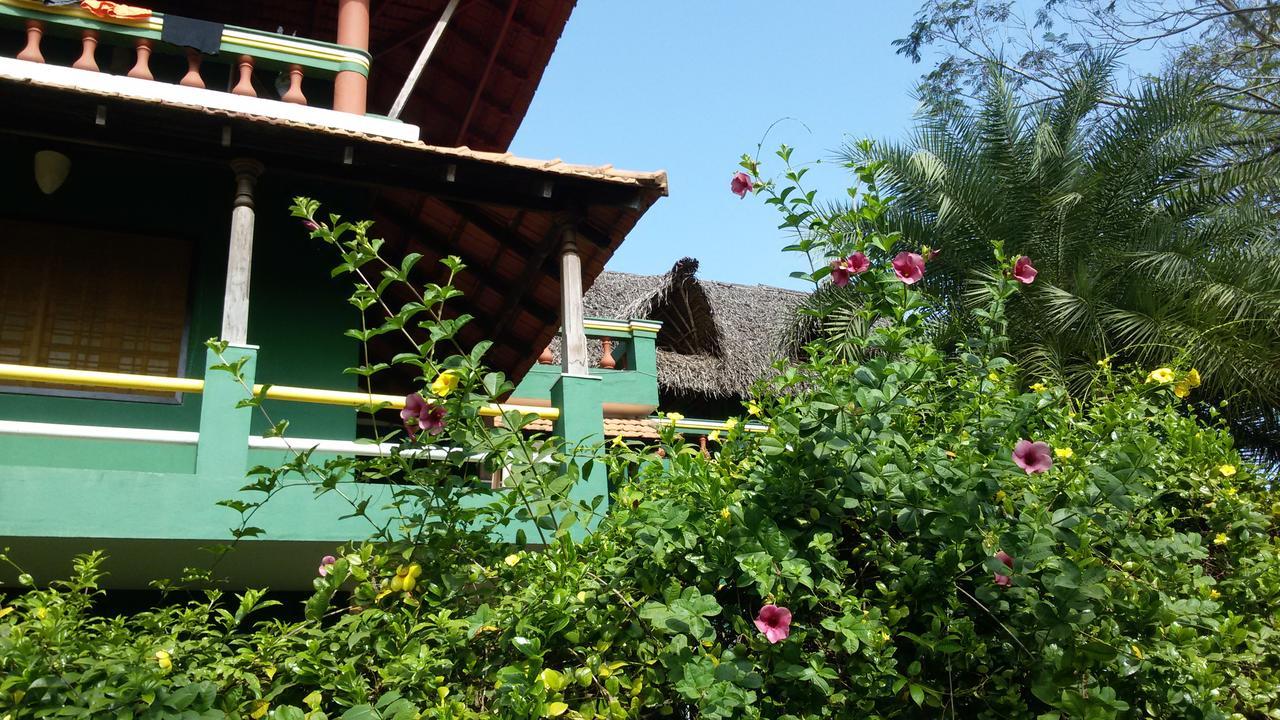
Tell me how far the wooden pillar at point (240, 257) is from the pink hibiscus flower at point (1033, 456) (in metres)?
4.60

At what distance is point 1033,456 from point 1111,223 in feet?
35.7

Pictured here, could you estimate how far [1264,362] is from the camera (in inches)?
430

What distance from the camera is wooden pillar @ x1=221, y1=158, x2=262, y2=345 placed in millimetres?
5992

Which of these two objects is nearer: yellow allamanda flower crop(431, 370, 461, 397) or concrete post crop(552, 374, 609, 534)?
yellow allamanda flower crop(431, 370, 461, 397)

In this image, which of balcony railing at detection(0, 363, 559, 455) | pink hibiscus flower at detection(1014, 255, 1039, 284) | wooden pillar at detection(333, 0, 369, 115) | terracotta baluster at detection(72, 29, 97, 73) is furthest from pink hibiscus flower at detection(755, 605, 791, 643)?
terracotta baluster at detection(72, 29, 97, 73)

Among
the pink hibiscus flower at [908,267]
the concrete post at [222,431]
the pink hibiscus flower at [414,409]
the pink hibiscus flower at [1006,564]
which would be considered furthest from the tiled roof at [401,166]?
the pink hibiscus flower at [1006,564]

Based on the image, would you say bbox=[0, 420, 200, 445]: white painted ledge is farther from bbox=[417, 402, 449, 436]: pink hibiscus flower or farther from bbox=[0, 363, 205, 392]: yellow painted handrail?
bbox=[417, 402, 449, 436]: pink hibiscus flower

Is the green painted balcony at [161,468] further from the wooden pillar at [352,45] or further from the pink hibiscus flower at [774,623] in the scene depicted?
the wooden pillar at [352,45]

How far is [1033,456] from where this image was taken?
2.71m

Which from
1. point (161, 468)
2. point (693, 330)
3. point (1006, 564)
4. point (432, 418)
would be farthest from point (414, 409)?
point (693, 330)

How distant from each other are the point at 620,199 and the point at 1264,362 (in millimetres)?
7911

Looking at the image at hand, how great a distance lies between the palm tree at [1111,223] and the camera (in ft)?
36.7

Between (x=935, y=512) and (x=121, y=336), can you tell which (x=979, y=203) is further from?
(x=935, y=512)

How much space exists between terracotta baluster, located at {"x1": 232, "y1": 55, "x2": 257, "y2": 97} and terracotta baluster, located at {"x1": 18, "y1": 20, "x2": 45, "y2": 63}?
45.8 inches
